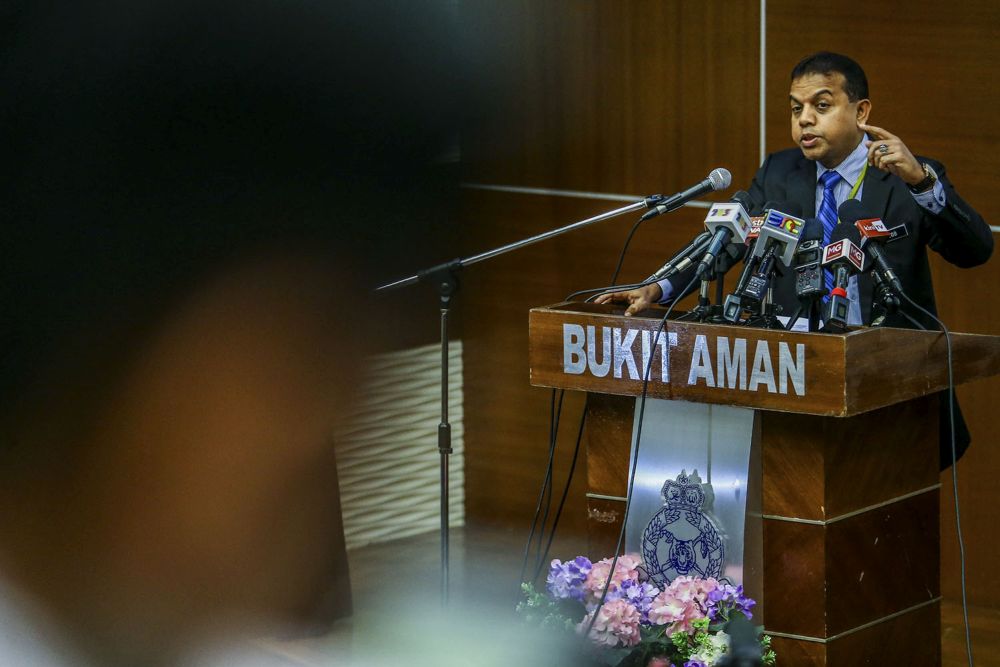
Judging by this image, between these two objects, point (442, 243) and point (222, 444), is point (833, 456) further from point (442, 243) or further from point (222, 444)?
point (442, 243)

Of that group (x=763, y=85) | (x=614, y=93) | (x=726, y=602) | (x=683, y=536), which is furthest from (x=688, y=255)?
(x=614, y=93)

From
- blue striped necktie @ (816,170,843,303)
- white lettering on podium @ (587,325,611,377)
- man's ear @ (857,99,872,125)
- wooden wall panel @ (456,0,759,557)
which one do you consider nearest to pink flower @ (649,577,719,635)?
white lettering on podium @ (587,325,611,377)

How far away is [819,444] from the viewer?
2.87m

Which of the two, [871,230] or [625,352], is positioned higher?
[871,230]

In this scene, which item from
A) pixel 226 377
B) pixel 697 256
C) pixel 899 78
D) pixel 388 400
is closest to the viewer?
pixel 697 256

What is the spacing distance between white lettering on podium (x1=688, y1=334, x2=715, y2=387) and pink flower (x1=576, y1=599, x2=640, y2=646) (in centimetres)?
49

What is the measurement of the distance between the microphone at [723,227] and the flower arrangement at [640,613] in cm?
65

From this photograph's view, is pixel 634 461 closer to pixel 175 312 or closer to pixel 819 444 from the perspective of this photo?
pixel 819 444

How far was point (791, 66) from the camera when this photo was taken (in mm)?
4711

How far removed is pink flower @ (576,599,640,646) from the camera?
292 cm

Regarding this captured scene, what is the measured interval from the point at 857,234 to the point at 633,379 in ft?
1.80

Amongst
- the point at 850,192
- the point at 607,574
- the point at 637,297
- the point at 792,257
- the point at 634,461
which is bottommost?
the point at 607,574

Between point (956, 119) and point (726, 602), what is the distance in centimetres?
212

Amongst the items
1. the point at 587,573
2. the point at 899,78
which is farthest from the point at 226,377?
the point at 899,78
